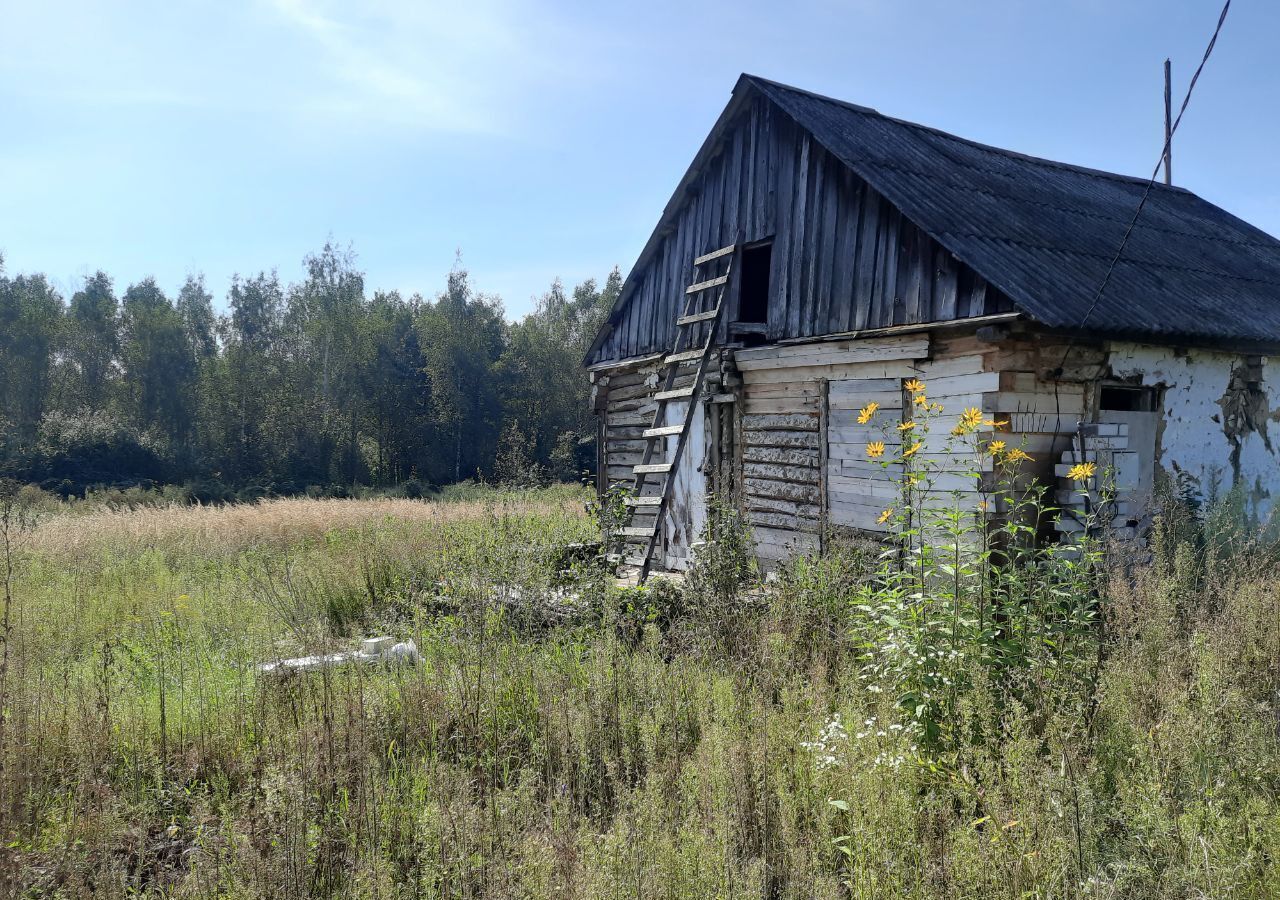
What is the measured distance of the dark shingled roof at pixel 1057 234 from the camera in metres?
7.52

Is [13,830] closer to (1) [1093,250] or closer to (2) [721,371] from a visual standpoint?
(2) [721,371]

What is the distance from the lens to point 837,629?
5.36m

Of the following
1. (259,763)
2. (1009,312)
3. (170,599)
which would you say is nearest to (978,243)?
(1009,312)

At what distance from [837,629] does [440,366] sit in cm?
3651

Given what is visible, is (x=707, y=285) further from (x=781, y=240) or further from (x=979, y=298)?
(x=979, y=298)

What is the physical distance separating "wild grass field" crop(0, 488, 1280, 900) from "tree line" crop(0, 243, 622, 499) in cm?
2712

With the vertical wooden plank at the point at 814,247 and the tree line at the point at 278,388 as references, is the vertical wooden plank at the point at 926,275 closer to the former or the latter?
the vertical wooden plank at the point at 814,247

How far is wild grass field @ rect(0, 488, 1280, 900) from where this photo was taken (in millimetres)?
2850

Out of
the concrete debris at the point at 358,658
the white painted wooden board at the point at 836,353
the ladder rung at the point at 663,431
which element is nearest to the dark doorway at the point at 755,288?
the white painted wooden board at the point at 836,353

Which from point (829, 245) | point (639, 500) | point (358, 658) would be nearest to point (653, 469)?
point (639, 500)

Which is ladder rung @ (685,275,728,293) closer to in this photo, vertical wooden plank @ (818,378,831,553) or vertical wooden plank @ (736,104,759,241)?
vertical wooden plank @ (736,104,759,241)

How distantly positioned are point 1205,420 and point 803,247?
4.88 m

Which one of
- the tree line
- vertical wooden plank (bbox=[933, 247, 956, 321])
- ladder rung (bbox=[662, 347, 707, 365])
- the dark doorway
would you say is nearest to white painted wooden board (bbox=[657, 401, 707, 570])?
ladder rung (bbox=[662, 347, 707, 365])

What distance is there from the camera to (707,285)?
10633mm
